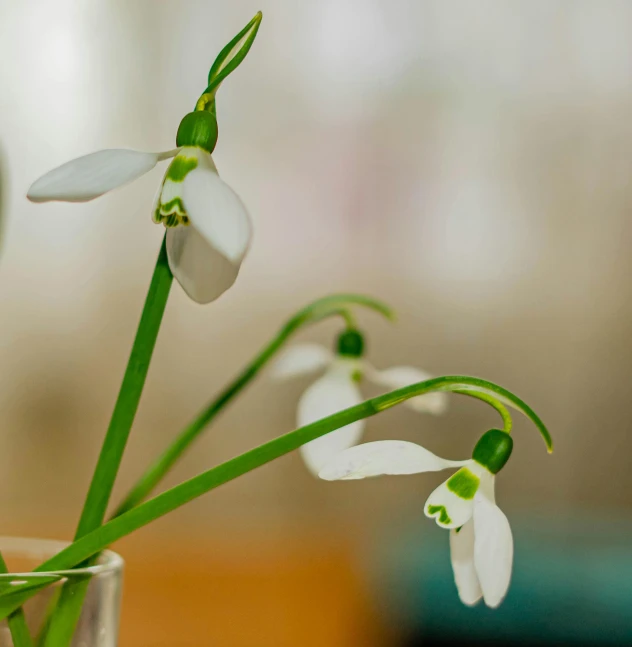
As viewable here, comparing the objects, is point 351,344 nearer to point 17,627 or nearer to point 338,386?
point 338,386

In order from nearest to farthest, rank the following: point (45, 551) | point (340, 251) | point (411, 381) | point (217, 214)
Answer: point (217, 214) → point (45, 551) → point (411, 381) → point (340, 251)

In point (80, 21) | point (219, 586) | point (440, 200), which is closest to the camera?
point (219, 586)

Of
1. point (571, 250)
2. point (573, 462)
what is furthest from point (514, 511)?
point (571, 250)

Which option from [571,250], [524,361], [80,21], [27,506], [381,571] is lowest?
[381,571]

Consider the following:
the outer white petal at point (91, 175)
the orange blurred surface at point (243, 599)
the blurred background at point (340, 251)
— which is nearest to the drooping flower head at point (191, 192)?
the outer white petal at point (91, 175)

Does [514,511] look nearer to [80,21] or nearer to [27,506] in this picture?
[27,506]

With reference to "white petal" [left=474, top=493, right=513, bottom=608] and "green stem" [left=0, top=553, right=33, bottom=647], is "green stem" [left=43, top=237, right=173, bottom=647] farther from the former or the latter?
"white petal" [left=474, top=493, right=513, bottom=608]

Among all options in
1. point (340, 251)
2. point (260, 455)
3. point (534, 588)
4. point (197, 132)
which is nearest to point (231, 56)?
point (197, 132)
